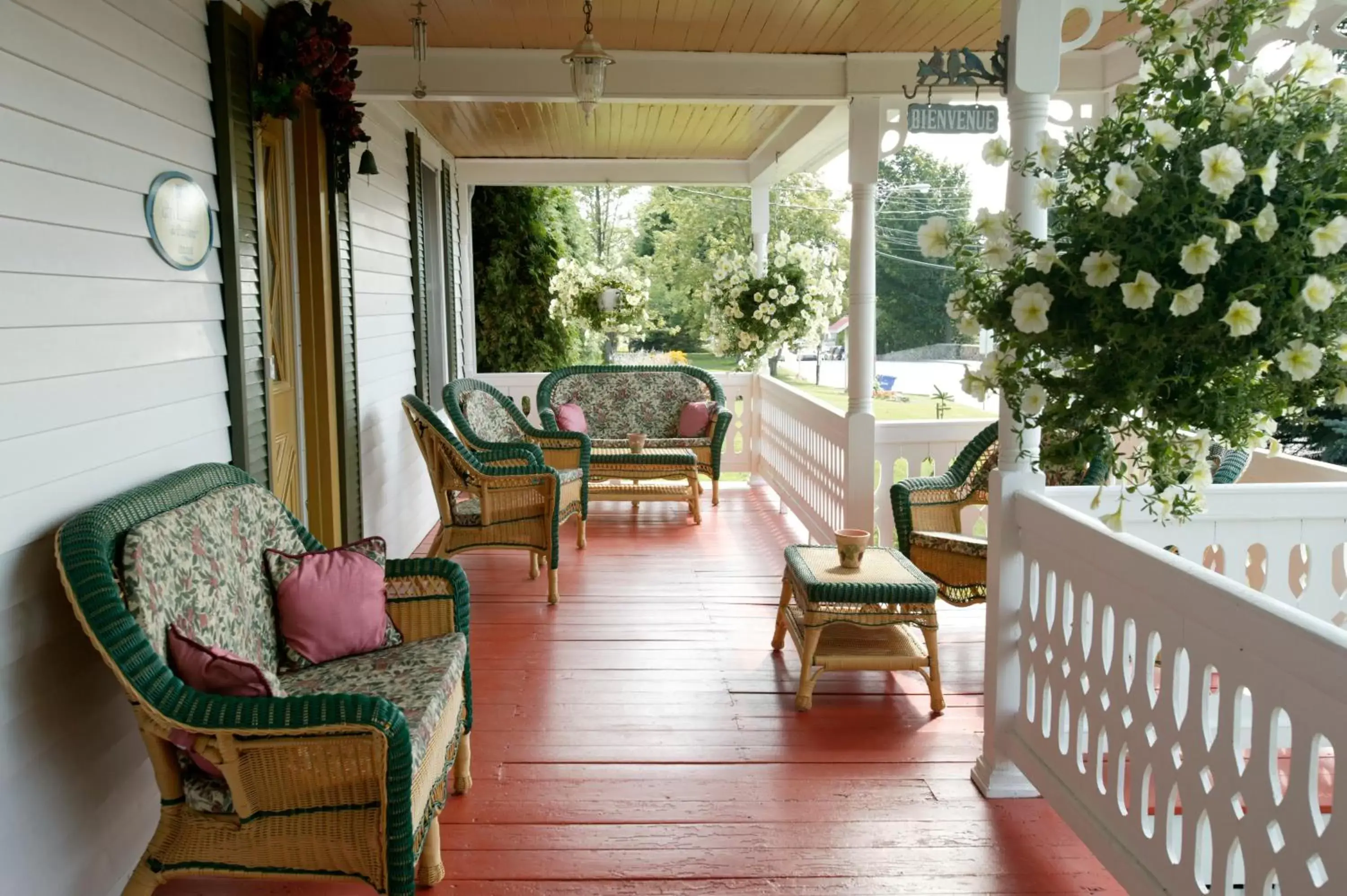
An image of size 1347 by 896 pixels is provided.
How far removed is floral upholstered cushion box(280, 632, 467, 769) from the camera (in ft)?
8.36

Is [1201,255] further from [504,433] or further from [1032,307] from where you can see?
[504,433]

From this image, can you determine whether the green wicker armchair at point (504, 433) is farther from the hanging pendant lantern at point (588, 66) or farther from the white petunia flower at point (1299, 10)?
the white petunia flower at point (1299, 10)

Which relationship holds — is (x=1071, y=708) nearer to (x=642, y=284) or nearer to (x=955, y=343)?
(x=642, y=284)

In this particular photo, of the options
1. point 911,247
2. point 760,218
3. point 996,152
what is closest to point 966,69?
point 996,152

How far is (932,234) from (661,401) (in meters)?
5.63

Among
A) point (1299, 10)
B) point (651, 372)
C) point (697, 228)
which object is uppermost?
point (697, 228)

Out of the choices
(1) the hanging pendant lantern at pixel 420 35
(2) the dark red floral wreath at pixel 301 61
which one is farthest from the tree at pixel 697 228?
(2) the dark red floral wreath at pixel 301 61

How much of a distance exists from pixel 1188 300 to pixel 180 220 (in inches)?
99.0

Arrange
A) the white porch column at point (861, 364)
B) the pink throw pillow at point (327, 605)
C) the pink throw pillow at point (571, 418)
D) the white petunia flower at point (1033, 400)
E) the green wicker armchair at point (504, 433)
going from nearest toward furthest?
the white petunia flower at point (1033, 400) → the pink throw pillow at point (327, 605) → the white porch column at point (861, 364) → the green wicker armchair at point (504, 433) → the pink throw pillow at point (571, 418)

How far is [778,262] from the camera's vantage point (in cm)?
736

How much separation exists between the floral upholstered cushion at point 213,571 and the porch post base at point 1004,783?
2010mm

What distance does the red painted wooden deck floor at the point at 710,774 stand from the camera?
266 centimetres

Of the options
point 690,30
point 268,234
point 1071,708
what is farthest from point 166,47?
point 1071,708

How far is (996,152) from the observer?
2521mm
